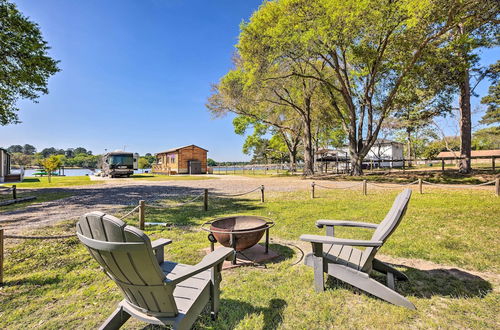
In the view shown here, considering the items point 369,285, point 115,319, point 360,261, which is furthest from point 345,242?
point 115,319

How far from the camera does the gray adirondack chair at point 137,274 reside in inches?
65.3

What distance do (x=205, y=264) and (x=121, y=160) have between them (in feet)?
92.1

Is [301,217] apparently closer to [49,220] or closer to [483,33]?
[49,220]

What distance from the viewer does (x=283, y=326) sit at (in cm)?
229

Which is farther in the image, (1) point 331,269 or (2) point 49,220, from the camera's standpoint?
(2) point 49,220

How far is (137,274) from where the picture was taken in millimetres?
1755

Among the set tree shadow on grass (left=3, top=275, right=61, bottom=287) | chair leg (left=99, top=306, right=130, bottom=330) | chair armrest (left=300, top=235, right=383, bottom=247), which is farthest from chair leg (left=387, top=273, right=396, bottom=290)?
tree shadow on grass (left=3, top=275, right=61, bottom=287)

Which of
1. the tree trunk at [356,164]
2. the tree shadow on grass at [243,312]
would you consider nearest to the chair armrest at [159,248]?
the tree shadow on grass at [243,312]

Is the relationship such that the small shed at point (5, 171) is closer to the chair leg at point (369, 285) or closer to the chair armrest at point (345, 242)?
the chair armrest at point (345, 242)

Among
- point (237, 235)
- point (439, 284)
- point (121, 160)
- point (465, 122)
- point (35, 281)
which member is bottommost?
point (35, 281)

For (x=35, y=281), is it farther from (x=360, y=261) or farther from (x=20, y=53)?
(x=20, y=53)

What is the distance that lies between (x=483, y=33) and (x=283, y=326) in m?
19.9

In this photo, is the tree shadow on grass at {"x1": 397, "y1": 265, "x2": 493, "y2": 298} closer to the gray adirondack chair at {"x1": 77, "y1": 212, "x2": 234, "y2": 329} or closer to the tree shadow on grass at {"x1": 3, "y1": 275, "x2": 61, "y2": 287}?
the gray adirondack chair at {"x1": 77, "y1": 212, "x2": 234, "y2": 329}

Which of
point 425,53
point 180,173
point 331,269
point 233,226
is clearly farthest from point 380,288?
point 180,173
